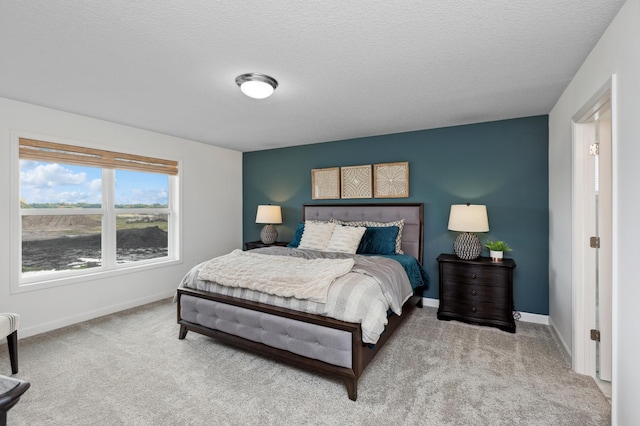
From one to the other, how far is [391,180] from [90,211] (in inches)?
152

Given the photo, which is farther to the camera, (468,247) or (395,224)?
(395,224)

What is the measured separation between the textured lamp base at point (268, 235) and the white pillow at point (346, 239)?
141 cm

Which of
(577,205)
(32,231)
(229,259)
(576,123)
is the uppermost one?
(576,123)

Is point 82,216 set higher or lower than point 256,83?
lower

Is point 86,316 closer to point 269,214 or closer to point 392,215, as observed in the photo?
point 269,214

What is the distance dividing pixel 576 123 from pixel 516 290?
6.64ft

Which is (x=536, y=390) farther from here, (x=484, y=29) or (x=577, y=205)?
(x=484, y=29)

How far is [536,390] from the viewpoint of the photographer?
2143 millimetres

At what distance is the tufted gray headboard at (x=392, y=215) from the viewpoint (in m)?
4.01

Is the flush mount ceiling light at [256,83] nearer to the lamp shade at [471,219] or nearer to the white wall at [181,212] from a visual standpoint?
the white wall at [181,212]

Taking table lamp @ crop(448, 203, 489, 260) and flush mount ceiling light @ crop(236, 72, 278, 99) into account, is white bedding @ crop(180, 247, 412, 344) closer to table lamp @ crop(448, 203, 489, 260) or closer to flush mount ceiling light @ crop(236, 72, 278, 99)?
table lamp @ crop(448, 203, 489, 260)

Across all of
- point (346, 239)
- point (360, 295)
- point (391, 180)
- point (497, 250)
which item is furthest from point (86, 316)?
point (497, 250)

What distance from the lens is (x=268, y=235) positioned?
502 centimetres

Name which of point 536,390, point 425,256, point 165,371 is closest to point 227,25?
point 165,371
